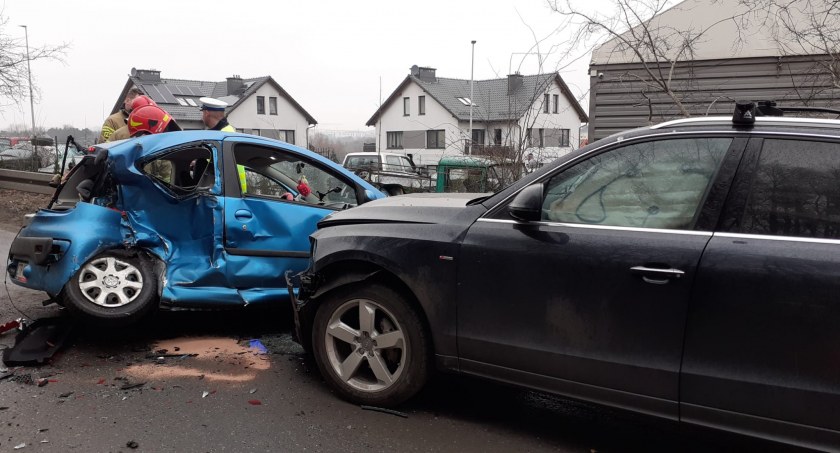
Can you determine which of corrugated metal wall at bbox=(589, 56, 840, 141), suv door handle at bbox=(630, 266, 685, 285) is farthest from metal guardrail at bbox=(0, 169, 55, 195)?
suv door handle at bbox=(630, 266, 685, 285)

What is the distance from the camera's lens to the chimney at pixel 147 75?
51634 mm

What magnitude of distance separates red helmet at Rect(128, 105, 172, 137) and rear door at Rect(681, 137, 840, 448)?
16.9 ft

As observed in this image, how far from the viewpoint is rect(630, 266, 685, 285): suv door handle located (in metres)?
2.84

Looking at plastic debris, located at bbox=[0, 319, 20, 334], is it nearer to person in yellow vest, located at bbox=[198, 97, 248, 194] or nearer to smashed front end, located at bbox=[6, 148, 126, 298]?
smashed front end, located at bbox=[6, 148, 126, 298]

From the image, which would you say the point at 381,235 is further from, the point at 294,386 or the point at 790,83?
the point at 790,83

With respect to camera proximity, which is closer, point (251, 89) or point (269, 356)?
point (269, 356)

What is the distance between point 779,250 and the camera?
2680mm

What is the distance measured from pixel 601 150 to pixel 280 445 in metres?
2.30

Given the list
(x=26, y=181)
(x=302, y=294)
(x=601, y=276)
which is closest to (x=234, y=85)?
Answer: (x=26, y=181)

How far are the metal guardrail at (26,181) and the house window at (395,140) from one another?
39.3m

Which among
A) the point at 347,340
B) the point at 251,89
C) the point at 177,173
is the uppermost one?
the point at 251,89

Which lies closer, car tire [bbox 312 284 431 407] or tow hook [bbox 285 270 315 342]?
car tire [bbox 312 284 431 407]

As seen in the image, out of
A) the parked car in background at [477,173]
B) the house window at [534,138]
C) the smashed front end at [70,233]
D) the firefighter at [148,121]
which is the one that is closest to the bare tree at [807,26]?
the house window at [534,138]

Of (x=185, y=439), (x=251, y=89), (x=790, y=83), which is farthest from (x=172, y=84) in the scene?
(x=185, y=439)
